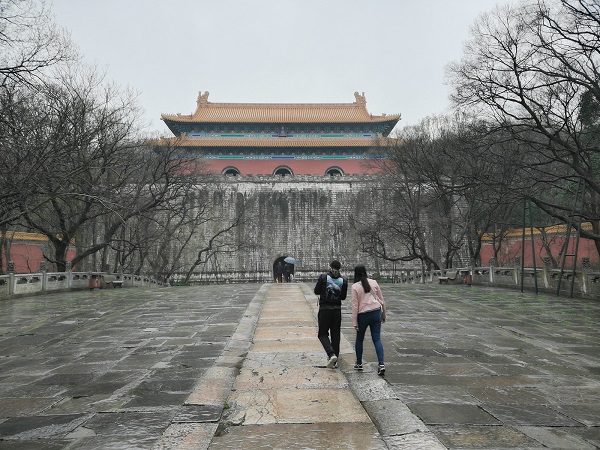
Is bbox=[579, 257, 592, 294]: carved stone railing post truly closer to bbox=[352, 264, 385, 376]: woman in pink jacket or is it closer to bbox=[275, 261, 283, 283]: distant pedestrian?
bbox=[352, 264, 385, 376]: woman in pink jacket

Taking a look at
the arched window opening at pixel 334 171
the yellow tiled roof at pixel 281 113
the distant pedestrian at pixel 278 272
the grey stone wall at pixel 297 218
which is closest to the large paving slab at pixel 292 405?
the distant pedestrian at pixel 278 272

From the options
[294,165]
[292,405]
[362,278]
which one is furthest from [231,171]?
[292,405]

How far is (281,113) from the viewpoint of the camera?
3622cm

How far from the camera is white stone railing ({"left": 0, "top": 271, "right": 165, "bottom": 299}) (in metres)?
13.4

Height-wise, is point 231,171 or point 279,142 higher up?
point 279,142

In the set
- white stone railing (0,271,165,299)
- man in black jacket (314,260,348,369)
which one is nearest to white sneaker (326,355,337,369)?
man in black jacket (314,260,348,369)

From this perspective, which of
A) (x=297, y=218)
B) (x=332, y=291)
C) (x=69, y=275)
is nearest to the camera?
(x=332, y=291)

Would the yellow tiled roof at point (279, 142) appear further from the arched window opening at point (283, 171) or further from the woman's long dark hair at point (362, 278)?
the woman's long dark hair at point (362, 278)

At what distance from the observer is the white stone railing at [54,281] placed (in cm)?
1338

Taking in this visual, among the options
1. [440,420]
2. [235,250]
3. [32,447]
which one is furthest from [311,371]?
[235,250]

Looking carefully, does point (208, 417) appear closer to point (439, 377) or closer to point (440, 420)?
point (440, 420)

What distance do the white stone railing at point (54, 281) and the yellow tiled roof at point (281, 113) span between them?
17.3 meters

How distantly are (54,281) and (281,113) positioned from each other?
23911 mm

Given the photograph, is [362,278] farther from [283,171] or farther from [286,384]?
[283,171]
